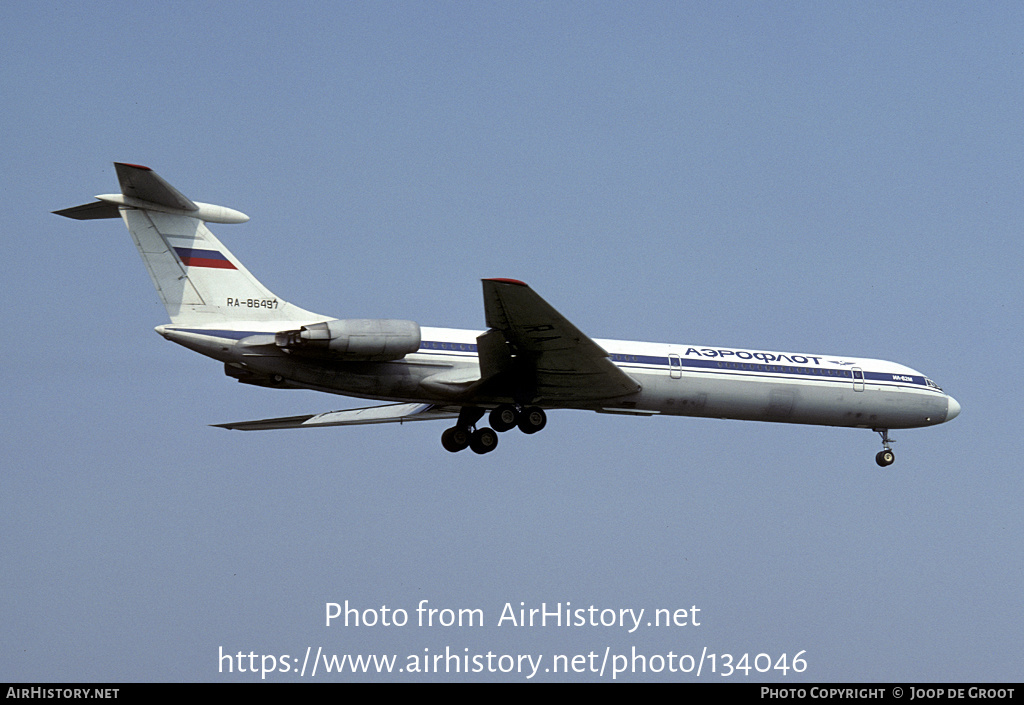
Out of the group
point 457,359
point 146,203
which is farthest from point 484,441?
point 146,203

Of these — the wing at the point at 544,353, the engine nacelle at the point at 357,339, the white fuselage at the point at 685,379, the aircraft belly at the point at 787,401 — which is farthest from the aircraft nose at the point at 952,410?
the engine nacelle at the point at 357,339

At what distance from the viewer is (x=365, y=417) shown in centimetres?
3272

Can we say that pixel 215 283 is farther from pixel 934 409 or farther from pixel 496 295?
pixel 934 409

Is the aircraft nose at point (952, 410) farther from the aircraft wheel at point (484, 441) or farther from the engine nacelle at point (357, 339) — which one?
the engine nacelle at point (357, 339)

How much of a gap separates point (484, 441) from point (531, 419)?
1276 millimetres

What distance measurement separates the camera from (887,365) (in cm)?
3353

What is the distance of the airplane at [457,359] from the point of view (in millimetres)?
26000

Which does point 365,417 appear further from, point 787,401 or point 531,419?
point 787,401

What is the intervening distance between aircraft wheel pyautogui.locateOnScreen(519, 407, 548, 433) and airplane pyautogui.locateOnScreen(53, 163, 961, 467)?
0.02 meters

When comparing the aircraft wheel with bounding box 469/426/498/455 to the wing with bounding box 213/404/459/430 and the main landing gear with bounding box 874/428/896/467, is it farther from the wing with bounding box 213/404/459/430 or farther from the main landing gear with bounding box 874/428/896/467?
the main landing gear with bounding box 874/428/896/467
